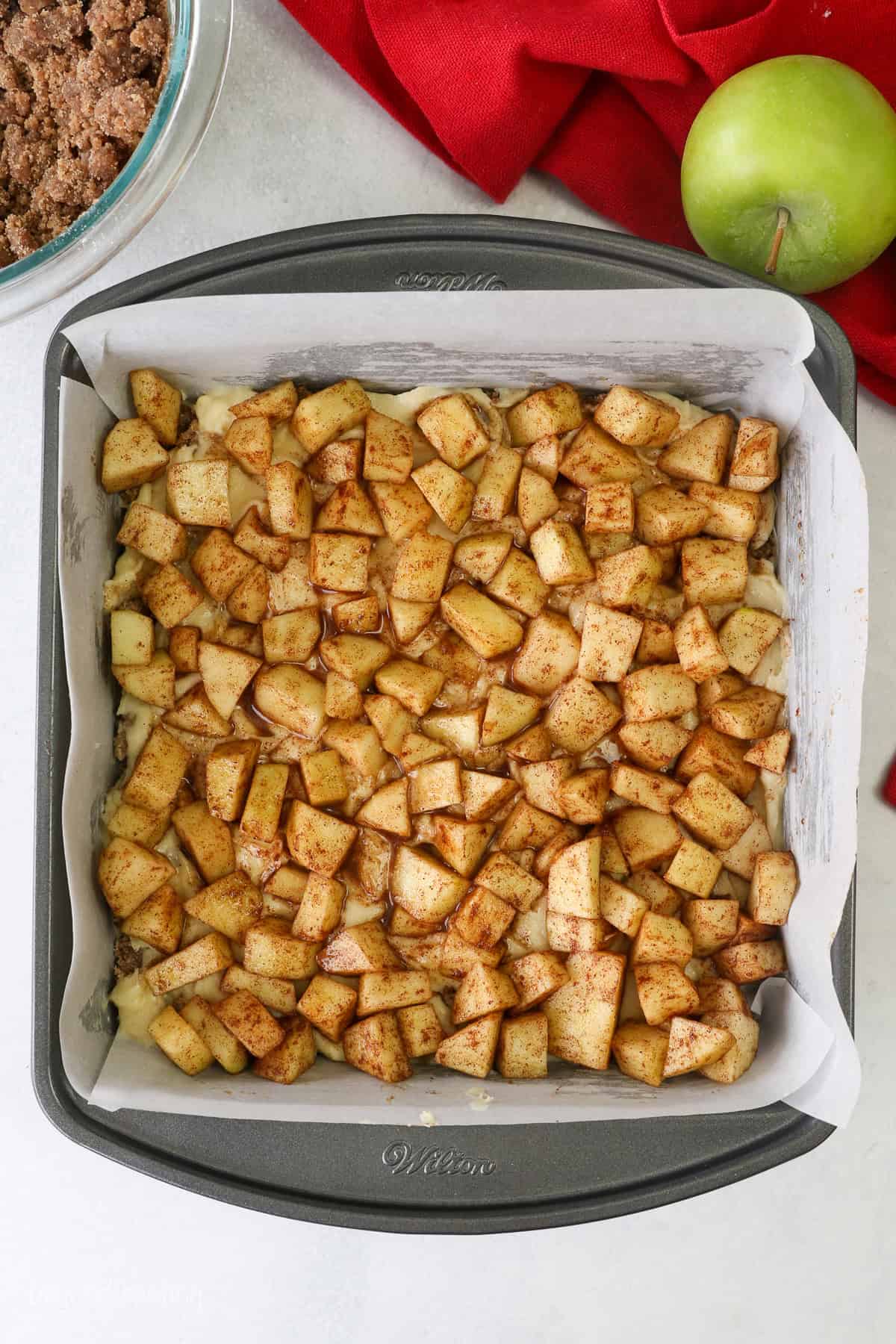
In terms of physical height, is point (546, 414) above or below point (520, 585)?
above

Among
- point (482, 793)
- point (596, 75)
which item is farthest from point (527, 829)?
point (596, 75)

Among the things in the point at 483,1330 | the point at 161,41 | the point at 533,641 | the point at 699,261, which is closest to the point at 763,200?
the point at 699,261

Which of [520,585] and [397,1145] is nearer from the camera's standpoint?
[397,1145]

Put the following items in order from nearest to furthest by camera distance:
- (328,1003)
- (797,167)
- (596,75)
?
(797,167), (328,1003), (596,75)

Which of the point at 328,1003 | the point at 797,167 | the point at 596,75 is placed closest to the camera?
the point at 797,167

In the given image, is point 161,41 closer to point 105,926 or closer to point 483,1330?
point 105,926

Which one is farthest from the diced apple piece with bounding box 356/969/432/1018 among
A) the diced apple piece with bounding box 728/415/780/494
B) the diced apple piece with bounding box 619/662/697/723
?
the diced apple piece with bounding box 728/415/780/494

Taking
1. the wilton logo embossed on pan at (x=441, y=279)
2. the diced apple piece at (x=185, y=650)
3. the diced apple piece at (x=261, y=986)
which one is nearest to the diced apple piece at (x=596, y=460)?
the wilton logo embossed on pan at (x=441, y=279)

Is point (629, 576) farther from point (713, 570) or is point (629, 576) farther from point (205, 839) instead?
point (205, 839)
